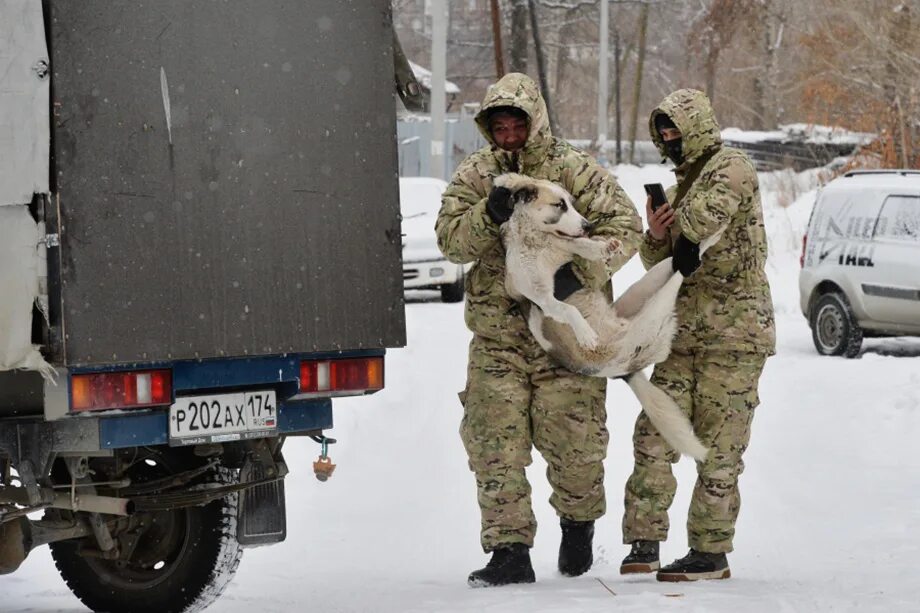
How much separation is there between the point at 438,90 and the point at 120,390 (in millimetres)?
20867

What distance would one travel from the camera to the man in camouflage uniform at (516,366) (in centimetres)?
659

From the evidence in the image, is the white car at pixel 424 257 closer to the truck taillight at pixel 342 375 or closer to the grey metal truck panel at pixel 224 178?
the truck taillight at pixel 342 375

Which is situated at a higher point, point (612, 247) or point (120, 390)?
point (612, 247)

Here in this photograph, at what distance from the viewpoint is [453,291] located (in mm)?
21203

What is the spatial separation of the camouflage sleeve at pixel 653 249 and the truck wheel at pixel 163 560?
200 cm

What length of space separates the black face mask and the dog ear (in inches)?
31.4

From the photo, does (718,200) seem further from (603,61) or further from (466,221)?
(603,61)

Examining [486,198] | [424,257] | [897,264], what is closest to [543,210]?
[486,198]

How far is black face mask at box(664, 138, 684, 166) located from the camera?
22.6 feet

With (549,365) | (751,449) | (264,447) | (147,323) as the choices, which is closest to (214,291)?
(147,323)

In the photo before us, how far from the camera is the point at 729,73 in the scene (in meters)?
62.6

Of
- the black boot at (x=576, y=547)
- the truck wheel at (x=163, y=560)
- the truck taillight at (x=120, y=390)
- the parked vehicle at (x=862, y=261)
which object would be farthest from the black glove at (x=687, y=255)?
the parked vehicle at (x=862, y=261)

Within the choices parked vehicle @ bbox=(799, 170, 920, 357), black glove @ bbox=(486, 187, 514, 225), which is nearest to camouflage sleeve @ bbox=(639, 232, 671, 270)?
black glove @ bbox=(486, 187, 514, 225)

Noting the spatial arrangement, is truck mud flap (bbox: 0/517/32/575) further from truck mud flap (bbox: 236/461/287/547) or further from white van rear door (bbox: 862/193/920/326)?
white van rear door (bbox: 862/193/920/326)
